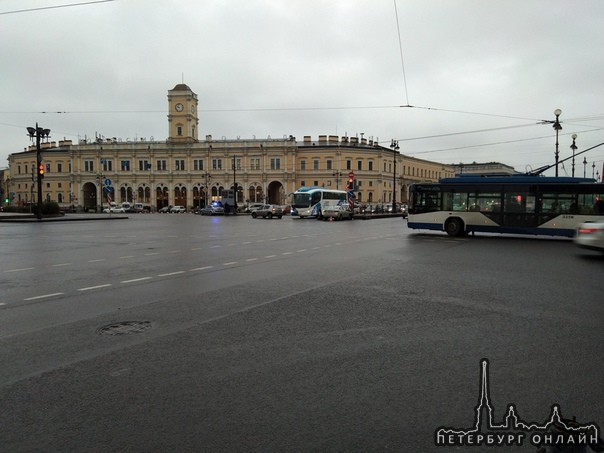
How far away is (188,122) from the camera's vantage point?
101062mm

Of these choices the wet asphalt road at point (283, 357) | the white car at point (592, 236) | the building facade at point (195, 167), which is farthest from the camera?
the building facade at point (195, 167)

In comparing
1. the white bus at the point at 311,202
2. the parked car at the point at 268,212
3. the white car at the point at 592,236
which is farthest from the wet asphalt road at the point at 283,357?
the parked car at the point at 268,212

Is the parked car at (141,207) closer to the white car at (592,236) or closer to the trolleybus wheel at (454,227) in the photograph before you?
the trolleybus wheel at (454,227)

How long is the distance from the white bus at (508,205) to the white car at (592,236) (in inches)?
257

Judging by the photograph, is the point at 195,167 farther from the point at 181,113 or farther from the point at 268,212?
the point at 268,212

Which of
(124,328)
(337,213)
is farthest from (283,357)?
(337,213)

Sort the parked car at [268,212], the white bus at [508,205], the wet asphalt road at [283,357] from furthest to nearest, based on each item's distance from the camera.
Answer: the parked car at [268,212]
the white bus at [508,205]
the wet asphalt road at [283,357]

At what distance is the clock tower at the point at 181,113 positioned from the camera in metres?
100

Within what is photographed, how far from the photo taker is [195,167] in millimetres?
100062

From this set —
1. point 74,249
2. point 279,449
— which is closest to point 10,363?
point 279,449

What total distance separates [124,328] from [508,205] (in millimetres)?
20310

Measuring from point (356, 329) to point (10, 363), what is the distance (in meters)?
4.05

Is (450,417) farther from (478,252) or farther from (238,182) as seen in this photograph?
(238,182)

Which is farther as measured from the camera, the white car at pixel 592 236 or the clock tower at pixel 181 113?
the clock tower at pixel 181 113
